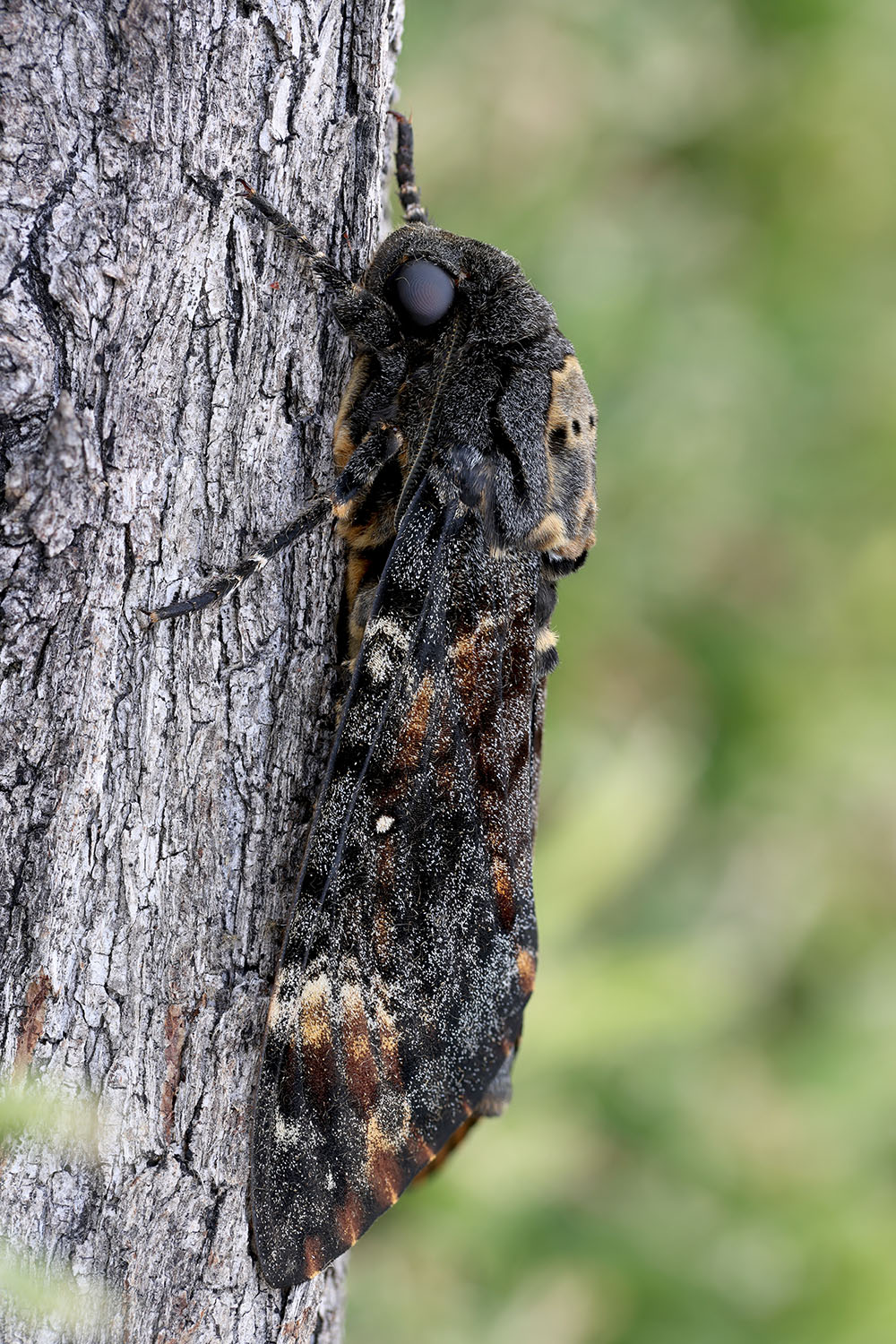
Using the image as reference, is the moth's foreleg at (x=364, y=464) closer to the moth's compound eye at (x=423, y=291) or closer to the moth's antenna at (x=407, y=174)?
the moth's compound eye at (x=423, y=291)

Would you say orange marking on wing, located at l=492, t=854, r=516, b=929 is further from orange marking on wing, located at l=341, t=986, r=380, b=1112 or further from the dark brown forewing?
orange marking on wing, located at l=341, t=986, r=380, b=1112

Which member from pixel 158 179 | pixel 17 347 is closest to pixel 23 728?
pixel 17 347

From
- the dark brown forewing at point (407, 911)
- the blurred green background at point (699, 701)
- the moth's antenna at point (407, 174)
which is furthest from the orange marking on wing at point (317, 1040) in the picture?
the blurred green background at point (699, 701)

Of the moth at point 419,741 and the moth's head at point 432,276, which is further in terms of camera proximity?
the moth's head at point 432,276

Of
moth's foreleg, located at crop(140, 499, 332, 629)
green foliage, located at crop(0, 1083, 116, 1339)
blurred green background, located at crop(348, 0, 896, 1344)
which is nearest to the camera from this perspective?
green foliage, located at crop(0, 1083, 116, 1339)

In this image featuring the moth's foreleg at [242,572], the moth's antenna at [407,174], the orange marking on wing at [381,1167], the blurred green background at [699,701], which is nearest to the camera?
the moth's foreleg at [242,572]

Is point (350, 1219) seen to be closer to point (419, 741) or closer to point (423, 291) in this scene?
point (419, 741)

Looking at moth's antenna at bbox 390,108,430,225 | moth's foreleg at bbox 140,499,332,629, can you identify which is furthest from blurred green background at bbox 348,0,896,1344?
moth's foreleg at bbox 140,499,332,629
